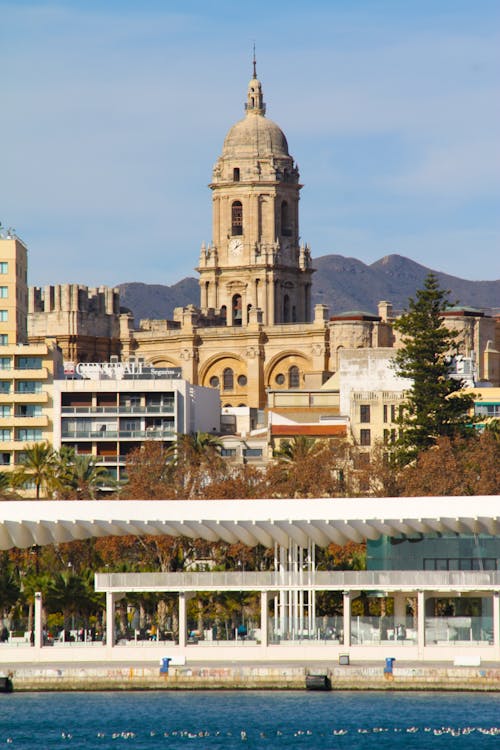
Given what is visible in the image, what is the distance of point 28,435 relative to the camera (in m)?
137

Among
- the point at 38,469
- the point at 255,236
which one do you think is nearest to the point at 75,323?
the point at 255,236

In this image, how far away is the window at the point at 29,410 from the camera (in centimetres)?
13750

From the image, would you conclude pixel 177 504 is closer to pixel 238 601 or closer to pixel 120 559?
pixel 238 601

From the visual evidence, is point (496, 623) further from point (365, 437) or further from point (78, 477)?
point (365, 437)

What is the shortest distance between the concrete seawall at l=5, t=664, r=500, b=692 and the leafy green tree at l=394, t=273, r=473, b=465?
45518mm

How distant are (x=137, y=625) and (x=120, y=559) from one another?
12.6 meters

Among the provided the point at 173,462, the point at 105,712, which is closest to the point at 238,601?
the point at 105,712

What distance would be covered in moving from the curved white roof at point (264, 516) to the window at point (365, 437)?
2236 inches

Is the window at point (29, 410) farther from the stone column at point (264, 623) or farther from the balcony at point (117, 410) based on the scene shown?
the stone column at point (264, 623)

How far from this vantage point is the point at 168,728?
6384cm

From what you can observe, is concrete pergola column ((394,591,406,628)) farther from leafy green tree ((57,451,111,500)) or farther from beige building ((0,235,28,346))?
beige building ((0,235,28,346))

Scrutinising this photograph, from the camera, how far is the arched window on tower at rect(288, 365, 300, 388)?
16525 centimetres

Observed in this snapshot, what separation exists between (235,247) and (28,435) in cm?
4895

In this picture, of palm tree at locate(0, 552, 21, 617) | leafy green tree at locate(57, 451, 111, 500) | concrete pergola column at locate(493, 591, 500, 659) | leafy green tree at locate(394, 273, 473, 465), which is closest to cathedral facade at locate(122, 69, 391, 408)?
leafy green tree at locate(394, 273, 473, 465)
